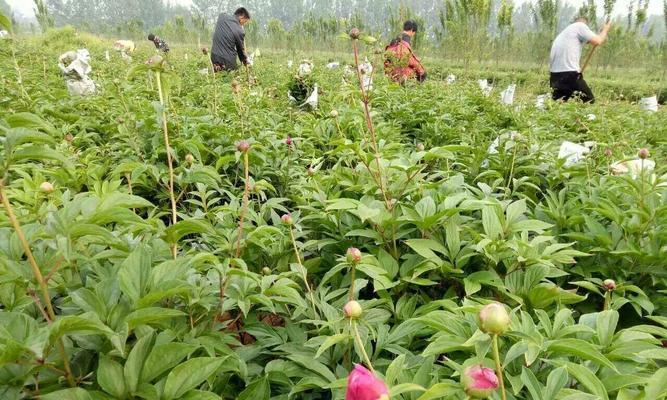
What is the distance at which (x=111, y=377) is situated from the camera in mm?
719

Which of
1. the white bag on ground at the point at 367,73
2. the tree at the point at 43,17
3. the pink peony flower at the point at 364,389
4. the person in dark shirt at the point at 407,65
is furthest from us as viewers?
the tree at the point at 43,17

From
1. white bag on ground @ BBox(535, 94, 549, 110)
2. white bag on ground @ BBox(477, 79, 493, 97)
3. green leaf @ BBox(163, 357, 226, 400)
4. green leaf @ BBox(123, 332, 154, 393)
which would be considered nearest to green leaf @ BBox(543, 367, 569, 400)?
green leaf @ BBox(163, 357, 226, 400)

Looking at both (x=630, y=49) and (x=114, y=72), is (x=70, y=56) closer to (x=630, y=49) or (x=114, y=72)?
(x=114, y=72)

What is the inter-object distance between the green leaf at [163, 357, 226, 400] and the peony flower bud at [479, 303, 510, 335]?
1.44ft

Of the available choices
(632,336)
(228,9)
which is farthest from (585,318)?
(228,9)

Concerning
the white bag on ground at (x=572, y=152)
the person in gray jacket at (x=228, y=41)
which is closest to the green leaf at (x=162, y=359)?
the white bag on ground at (x=572, y=152)

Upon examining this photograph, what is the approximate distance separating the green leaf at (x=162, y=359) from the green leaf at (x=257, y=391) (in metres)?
0.16

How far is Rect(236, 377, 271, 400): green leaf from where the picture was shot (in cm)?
86

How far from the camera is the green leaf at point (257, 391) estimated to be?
2.81 ft

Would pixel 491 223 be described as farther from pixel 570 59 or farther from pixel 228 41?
pixel 228 41

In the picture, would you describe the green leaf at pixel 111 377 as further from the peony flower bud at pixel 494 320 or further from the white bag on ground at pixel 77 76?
the white bag on ground at pixel 77 76

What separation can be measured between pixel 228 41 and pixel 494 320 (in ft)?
20.2

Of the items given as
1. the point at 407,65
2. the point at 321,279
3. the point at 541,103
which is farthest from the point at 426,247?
the point at 541,103

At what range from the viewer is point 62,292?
0.93 m
